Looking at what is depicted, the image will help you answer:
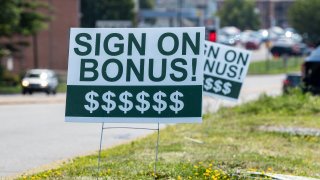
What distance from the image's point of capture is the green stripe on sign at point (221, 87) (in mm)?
18781

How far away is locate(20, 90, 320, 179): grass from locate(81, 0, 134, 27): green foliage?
60368 millimetres

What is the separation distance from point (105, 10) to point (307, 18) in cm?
2092

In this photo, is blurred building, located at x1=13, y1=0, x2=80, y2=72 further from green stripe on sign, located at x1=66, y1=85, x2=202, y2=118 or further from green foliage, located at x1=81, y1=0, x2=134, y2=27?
green stripe on sign, located at x1=66, y1=85, x2=202, y2=118

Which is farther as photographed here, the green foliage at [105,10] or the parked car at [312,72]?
the green foliage at [105,10]

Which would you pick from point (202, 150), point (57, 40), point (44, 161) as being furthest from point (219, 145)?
point (57, 40)

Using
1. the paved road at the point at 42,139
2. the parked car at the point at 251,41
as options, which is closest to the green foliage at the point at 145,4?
the parked car at the point at 251,41

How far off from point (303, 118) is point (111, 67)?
421 inches

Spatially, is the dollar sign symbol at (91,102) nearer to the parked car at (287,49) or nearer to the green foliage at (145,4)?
the parked car at (287,49)

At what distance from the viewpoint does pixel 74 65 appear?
10.7m

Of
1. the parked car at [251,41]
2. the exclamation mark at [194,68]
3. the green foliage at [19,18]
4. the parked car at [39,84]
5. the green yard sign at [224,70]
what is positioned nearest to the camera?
the exclamation mark at [194,68]

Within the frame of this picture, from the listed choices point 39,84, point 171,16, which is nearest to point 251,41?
point 171,16

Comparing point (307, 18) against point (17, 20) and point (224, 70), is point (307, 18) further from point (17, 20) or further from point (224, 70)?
point (224, 70)

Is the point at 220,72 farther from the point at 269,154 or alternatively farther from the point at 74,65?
the point at 74,65

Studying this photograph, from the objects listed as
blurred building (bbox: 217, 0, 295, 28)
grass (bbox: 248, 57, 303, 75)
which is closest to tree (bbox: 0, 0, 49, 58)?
grass (bbox: 248, 57, 303, 75)
